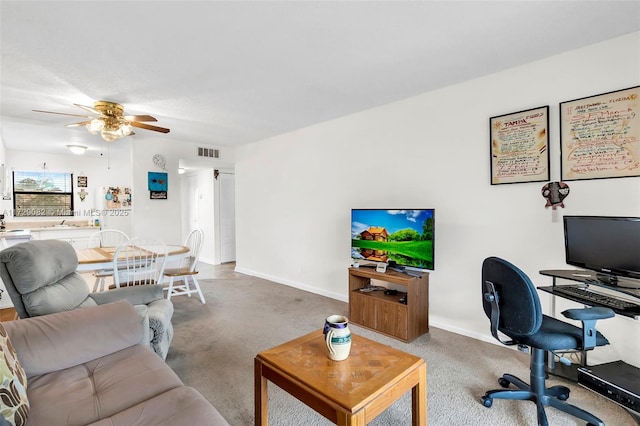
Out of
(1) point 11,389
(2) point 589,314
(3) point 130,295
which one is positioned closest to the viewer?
(1) point 11,389

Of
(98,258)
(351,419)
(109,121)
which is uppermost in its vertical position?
(109,121)

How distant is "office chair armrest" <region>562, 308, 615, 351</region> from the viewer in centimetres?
159

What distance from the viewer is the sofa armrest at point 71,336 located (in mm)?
1479

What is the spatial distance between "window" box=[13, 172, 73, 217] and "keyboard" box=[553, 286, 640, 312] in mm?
8360

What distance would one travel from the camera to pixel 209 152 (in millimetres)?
5703

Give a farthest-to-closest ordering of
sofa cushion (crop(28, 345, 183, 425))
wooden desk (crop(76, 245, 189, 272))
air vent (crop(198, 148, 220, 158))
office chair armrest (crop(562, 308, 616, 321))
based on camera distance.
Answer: air vent (crop(198, 148, 220, 158)) < wooden desk (crop(76, 245, 189, 272)) < office chair armrest (crop(562, 308, 616, 321)) < sofa cushion (crop(28, 345, 183, 425))

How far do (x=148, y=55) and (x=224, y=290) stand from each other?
316 centimetres

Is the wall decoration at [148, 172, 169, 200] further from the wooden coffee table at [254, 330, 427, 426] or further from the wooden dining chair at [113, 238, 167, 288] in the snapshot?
Answer: the wooden coffee table at [254, 330, 427, 426]

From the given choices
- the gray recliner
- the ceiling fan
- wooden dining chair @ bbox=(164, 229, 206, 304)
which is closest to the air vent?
wooden dining chair @ bbox=(164, 229, 206, 304)

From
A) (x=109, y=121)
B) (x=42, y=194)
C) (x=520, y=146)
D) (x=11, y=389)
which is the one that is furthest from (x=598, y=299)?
(x=42, y=194)

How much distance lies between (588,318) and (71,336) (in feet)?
8.69

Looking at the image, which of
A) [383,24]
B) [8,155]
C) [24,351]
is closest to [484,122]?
[383,24]

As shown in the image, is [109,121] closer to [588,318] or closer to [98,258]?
[98,258]

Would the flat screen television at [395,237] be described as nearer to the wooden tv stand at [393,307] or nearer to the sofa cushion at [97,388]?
the wooden tv stand at [393,307]
